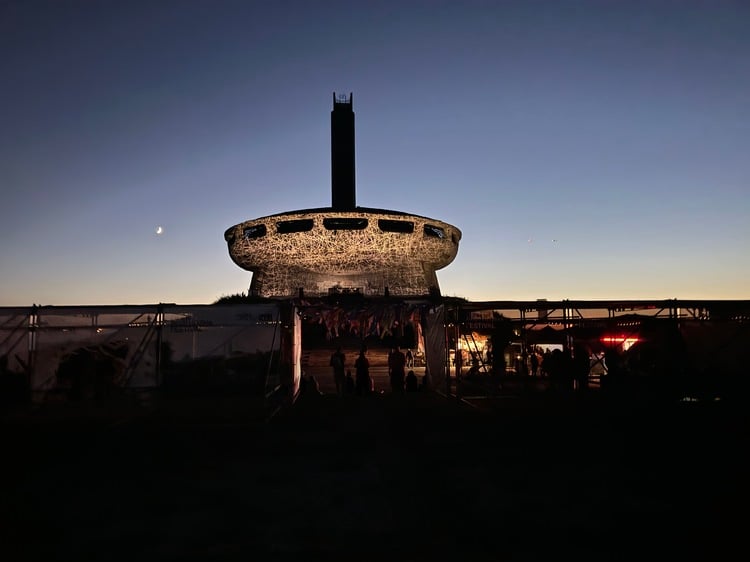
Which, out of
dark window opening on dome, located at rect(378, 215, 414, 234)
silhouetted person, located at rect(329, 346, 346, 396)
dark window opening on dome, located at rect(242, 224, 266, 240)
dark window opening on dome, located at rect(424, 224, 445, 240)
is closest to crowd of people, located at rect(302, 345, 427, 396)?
silhouetted person, located at rect(329, 346, 346, 396)

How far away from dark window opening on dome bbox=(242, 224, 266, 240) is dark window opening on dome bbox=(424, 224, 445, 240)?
438 inches

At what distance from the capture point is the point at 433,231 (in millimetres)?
36688

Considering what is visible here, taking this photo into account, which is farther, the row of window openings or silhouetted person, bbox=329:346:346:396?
the row of window openings

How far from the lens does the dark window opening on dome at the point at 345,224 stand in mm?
33781

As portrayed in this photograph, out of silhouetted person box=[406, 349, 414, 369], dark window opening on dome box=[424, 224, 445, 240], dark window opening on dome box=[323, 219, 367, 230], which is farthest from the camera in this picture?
dark window opening on dome box=[424, 224, 445, 240]

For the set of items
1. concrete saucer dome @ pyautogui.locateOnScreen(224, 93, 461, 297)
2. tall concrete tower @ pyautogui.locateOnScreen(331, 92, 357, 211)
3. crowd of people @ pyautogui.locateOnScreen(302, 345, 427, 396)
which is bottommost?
crowd of people @ pyautogui.locateOnScreen(302, 345, 427, 396)

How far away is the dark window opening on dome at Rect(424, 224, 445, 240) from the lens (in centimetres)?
3594

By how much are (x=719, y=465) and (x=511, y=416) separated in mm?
3615

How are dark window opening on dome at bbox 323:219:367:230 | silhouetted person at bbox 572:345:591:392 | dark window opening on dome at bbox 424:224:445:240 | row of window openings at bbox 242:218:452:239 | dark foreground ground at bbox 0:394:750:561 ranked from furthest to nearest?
dark window opening on dome at bbox 424:224:445:240 → row of window openings at bbox 242:218:452:239 → dark window opening on dome at bbox 323:219:367:230 → silhouetted person at bbox 572:345:591:392 → dark foreground ground at bbox 0:394:750:561

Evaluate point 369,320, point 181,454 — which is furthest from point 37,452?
point 369,320

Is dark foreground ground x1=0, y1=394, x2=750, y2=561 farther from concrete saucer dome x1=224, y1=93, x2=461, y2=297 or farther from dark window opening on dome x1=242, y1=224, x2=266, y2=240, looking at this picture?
dark window opening on dome x1=242, y1=224, x2=266, y2=240

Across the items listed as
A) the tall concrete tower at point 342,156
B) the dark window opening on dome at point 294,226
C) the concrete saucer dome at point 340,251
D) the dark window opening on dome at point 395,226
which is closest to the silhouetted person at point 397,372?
the concrete saucer dome at point 340,251

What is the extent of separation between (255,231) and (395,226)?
9.67m

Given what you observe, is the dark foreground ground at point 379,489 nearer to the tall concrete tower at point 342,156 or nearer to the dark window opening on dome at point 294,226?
the dark window opening on dome at point 294,226
